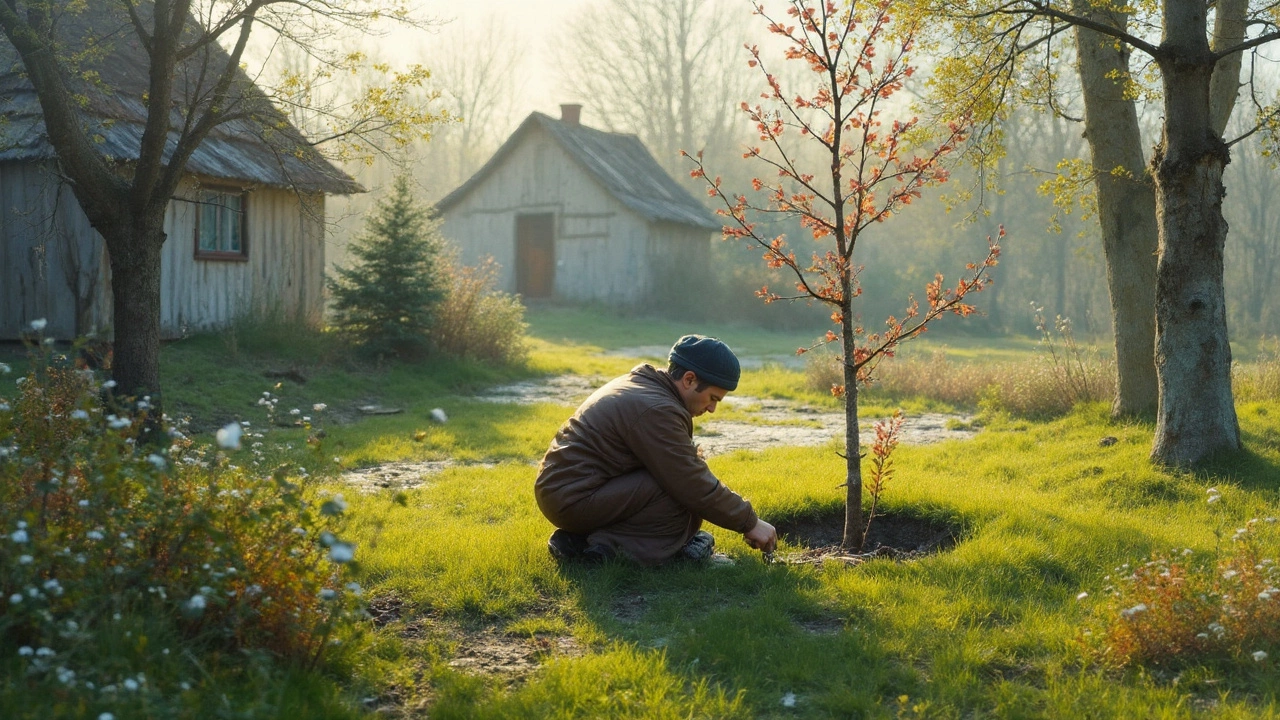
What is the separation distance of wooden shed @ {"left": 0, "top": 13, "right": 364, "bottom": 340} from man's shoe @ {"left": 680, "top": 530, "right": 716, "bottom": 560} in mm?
7058

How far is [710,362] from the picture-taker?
541 centimetres

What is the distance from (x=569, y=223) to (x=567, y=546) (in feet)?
84.3

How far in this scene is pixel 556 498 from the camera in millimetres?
5543

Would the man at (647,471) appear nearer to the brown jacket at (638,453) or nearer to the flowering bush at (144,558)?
the brown jacket at (638,453)

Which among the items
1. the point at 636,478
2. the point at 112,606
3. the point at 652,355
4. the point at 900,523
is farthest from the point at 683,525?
the point at 652,355

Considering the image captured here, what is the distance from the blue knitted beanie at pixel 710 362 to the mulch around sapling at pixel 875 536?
1.26 m

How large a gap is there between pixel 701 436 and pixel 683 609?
6.24m

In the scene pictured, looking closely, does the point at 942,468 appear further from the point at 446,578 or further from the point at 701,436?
the point at 446,578

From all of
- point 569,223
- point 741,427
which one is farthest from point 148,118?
point 569,223

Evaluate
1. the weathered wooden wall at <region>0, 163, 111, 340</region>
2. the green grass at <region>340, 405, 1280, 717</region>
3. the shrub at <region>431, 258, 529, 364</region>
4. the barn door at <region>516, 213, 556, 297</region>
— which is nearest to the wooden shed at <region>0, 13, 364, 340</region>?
the weathered wooden wall at <region>0, 163, 111, 340</region>

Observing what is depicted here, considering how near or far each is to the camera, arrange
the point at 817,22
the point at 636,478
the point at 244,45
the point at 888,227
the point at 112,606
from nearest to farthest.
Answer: the point at 112,606 < the point at 636,478 < the point at 817,22 < the point at 244,45 < the point at 888,227

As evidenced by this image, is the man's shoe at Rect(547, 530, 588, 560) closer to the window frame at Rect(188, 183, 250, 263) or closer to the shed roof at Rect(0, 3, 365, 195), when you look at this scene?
the shed roof at Rect(0, 3, 365, 195)

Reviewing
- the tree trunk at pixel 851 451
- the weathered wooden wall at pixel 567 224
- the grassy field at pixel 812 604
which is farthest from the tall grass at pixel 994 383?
the weathered wooden wall at pixel 567 224

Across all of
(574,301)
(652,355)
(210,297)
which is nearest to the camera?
(210,297)
